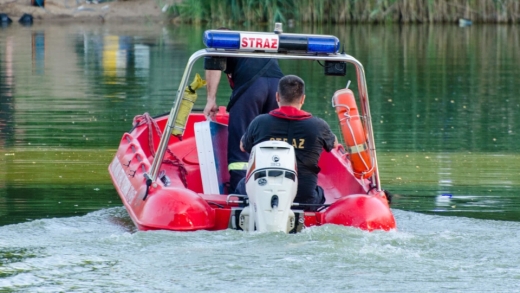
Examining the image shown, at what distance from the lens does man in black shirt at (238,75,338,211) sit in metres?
7.07

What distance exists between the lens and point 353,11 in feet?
105

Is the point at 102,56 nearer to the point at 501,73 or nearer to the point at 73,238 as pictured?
the point at 501,73

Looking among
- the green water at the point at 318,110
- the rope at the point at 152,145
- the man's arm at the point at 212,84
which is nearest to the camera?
the man's arm at the point at 212,84

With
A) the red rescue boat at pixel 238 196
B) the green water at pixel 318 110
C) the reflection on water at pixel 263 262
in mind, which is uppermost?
the red rescue boat at pixel 238 196

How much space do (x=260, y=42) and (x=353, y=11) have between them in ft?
83.4

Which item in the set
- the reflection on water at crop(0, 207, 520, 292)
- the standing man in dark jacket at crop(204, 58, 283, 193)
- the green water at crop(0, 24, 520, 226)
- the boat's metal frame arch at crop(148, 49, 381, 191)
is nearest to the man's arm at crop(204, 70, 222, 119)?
the standing man in dark jacket at crop(204, 58, 283, 193)

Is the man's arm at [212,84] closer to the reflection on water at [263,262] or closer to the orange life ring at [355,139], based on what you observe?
the orange life ring at [355,139]

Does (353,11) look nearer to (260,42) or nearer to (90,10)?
(90,10)

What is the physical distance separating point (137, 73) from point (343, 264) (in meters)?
13.8

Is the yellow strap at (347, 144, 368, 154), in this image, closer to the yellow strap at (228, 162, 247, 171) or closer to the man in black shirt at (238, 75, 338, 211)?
the man in black shirt at (238, 75, 338, 211)

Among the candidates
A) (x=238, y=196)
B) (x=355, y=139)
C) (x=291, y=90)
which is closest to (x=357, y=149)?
(x=355, y=139)

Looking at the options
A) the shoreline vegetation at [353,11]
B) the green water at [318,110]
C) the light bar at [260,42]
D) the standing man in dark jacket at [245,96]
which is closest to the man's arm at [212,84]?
the standing man in dark jacket at [245,96]

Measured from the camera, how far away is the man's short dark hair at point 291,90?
7.05 metres

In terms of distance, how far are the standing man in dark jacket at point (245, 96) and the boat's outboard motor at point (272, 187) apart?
153 cm
